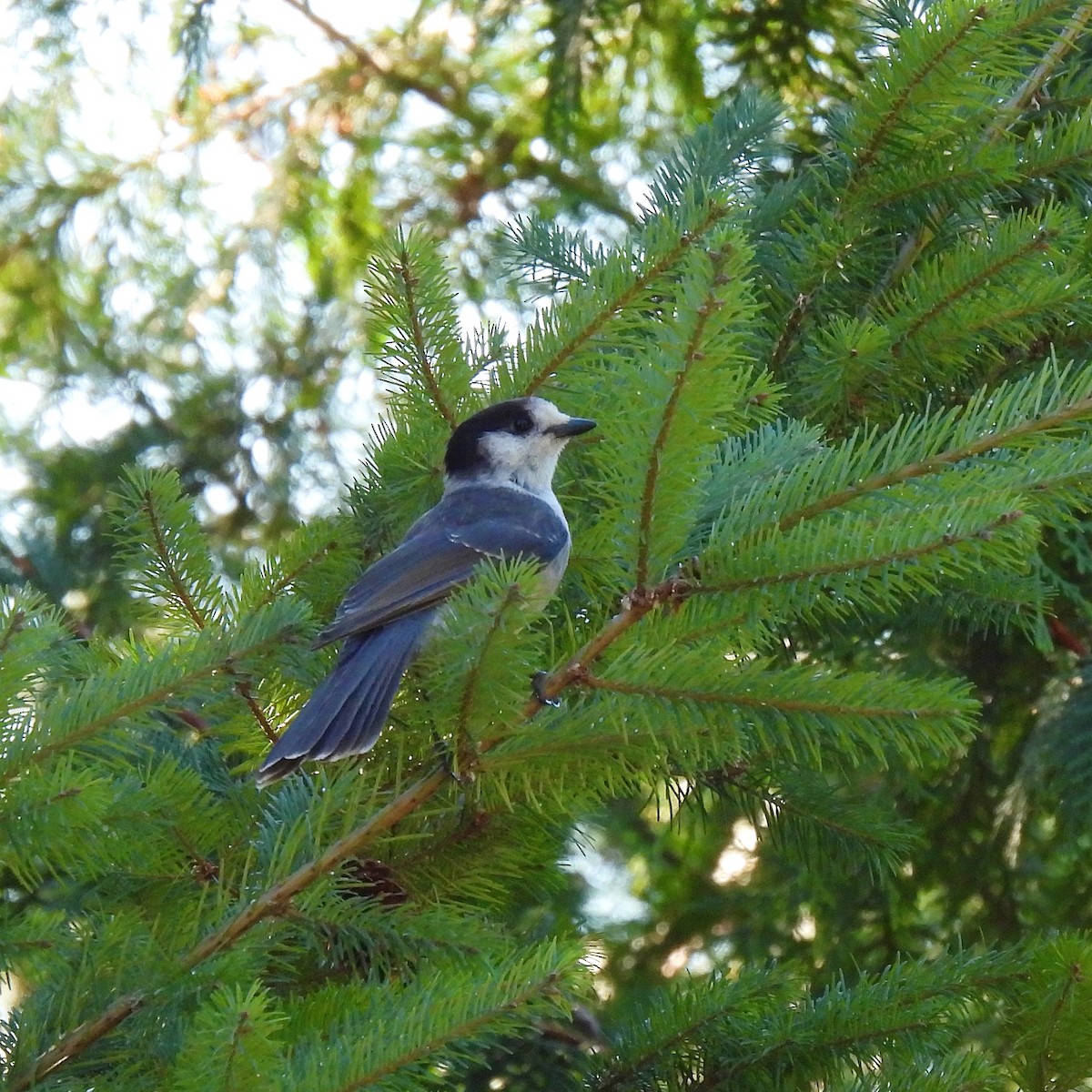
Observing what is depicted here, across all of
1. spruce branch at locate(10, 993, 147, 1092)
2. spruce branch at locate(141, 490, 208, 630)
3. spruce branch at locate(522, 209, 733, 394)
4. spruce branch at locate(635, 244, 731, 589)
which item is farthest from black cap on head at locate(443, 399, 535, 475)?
spruce branch at locate(10, 993, 147, 1092)

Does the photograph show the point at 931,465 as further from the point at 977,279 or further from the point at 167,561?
the point at 167,561

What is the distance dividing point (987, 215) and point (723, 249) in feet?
5.55

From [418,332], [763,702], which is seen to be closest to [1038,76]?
[418,332]

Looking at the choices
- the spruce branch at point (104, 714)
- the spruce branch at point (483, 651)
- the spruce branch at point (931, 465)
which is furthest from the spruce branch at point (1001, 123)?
the spruce branch at point (104, 714)

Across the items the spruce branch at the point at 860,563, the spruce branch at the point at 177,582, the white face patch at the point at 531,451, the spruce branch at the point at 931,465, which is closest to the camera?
the spruce branch at the point at 860,563

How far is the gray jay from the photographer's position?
7.77 ft

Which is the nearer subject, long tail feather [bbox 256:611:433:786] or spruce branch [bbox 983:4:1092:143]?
long tail feather [bbox 256:611:433:786]

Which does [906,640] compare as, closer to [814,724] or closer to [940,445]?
[940,445]

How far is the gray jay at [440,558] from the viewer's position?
7.77 ft

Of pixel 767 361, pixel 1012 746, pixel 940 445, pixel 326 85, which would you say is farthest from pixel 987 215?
pixel 326 85

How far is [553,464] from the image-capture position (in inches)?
144

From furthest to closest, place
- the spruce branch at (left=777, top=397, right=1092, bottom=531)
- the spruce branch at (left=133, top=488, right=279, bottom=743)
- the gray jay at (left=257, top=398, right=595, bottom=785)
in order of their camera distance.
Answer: the spruce branch at (left=133, top=488, right=279, bottom=743)
the gray jay at (left=257, top=398, right=595, bottom=785)
the spruce branch at (left=777, top=397, right=1092, bottom=531)

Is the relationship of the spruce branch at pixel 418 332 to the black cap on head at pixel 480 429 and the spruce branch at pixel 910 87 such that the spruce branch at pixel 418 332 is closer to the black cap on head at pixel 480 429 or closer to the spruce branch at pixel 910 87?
the black cap on head at pixel 480 429

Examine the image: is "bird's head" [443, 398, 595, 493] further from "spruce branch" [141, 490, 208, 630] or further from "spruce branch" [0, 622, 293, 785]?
"spruce branch" [0, 622, 293, 785]
